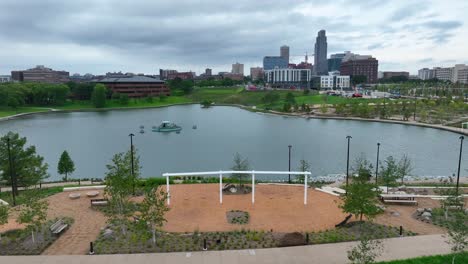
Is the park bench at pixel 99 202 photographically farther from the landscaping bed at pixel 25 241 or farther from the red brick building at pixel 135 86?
the red brick building at pixel 135 86

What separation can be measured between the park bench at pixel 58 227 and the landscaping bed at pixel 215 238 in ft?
5.37

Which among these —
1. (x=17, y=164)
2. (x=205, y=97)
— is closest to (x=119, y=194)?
(x=17, y=164)

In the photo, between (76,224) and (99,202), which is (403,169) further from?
(76,224)

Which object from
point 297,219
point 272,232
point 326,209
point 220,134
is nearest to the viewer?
point 272,232

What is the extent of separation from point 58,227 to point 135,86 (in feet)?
328

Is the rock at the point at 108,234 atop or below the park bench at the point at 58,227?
below

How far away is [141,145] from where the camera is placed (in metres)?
47.2

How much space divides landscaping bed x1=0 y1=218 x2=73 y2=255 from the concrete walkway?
534 millimetres

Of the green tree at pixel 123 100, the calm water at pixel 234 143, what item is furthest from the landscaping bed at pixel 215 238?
the green tree at pixel 123 100

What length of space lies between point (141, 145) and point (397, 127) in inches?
1724

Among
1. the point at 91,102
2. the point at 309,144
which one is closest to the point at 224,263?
the point at 309,144

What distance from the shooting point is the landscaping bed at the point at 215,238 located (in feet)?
41.4

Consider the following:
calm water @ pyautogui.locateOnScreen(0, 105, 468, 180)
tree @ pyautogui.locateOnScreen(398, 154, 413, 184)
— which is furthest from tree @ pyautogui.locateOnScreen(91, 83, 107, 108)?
tree @ pyautogui.locateOnScreen(398, 154, 413, 184)

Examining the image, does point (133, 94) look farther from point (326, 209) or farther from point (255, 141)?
point (326, 209)
